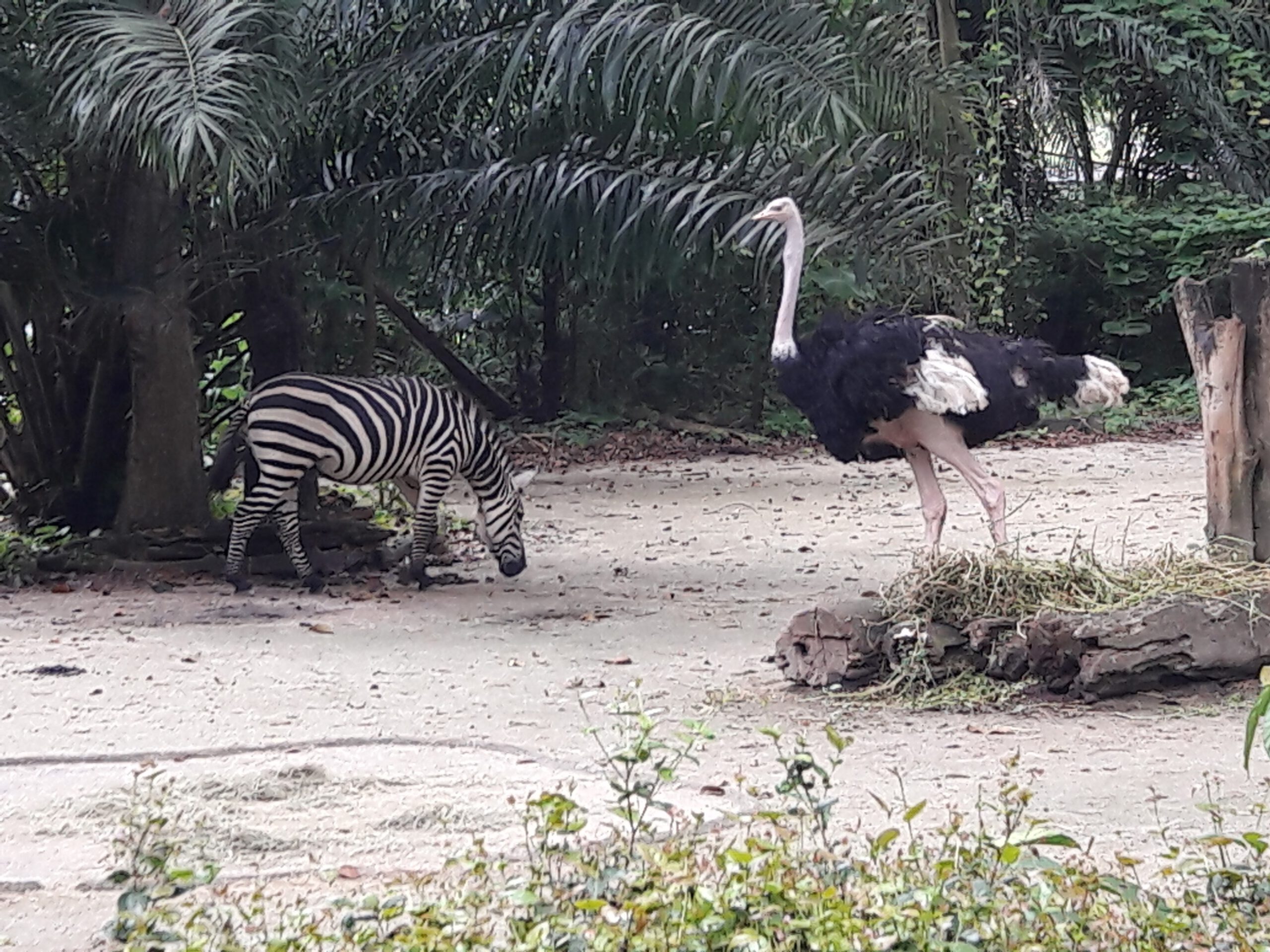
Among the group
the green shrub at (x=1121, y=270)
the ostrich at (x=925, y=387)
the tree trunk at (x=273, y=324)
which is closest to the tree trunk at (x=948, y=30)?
the green shrub at (x=1121, y=270)

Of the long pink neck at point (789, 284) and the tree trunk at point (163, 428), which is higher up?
the long pink neck at point (789, 284)

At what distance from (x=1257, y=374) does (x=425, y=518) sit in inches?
176

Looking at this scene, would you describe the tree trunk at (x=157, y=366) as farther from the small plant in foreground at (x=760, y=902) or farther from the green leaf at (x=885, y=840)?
the green leaf at (x=885, y=840)

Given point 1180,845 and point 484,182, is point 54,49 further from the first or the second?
point 1180,845

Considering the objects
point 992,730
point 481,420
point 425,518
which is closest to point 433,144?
point 481,420

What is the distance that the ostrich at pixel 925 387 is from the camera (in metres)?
7.23

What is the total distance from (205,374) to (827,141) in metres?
4.47

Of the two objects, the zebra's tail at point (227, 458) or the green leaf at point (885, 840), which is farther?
the zebra's tail at point (227, 458)

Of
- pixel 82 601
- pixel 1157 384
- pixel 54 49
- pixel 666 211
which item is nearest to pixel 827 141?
pixel 666 211

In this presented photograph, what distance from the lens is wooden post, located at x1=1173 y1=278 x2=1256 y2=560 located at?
20.5 feet

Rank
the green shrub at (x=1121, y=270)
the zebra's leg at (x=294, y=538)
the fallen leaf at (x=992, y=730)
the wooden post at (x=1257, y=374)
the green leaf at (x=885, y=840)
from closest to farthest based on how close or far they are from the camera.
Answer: the green leaf at (x=885, y=840) < the fallen leaf at (x=992, y=730) < the wooden post at (x=1257, y=374) < the zebra's leg at (x=294, y=538) < the green shrub at (x=1121, y=270)

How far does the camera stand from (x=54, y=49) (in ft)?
25.0

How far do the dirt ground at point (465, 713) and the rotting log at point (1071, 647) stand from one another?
0.11m

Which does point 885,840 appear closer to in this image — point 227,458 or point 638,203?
point 638,203
